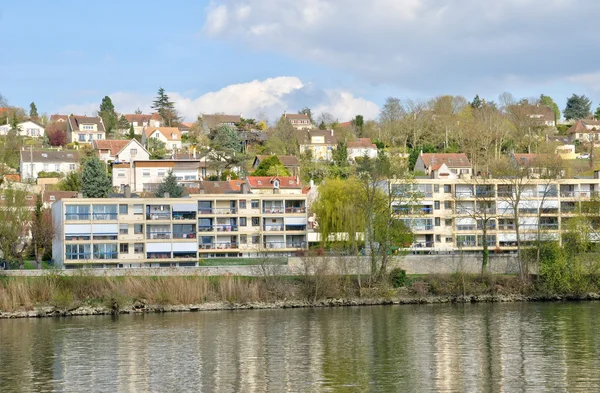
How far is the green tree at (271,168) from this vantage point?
103 metres

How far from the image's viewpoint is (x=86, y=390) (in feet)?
115

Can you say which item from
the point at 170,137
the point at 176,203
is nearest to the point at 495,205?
the point at 176,203

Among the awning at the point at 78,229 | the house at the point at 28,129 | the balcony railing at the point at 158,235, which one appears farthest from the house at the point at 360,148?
the awning at the point at 78,229

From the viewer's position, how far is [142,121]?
152125mm

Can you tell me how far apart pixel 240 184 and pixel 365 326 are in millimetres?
43050

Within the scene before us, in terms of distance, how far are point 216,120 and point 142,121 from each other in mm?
12575

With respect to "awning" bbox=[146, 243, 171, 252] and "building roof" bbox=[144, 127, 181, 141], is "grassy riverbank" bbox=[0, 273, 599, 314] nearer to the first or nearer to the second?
"awning" bbox=[146, 243, 171, 252]

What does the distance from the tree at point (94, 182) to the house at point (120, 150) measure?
16617 mm

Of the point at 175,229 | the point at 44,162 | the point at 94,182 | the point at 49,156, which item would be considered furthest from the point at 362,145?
the point at 175,229

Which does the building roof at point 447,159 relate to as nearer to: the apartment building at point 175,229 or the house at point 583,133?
the apartment building at point 175,229

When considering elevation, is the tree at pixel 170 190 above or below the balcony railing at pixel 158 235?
above

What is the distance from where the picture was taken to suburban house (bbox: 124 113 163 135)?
146750 mm

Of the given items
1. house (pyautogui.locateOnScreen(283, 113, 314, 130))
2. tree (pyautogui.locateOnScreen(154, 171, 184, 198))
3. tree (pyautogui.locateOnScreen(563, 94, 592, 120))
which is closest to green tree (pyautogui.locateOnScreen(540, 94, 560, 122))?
tree (pyautogui.locateOnScreen(563, 94, 592, 120))

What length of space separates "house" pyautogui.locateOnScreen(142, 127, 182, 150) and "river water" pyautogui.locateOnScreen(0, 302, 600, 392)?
71.1 meters
